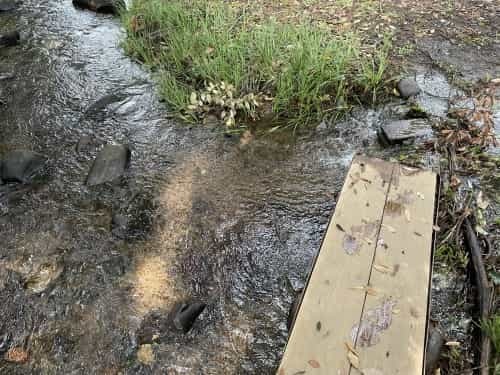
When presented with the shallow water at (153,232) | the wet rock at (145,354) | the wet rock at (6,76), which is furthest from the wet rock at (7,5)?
the wet rock at (145,354)

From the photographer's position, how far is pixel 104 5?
6859mm

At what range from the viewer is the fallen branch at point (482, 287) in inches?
96.3

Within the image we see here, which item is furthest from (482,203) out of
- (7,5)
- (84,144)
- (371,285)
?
(7,5)

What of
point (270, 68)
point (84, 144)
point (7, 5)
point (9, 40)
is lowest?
point (84, 144)

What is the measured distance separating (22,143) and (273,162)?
2.77 metres

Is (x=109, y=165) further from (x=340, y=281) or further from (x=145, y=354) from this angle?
(x=340, y=281)

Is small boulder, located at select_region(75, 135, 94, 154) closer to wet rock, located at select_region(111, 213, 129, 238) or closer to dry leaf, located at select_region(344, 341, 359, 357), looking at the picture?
wet rock, located at select_region(111, 213, 129, 238)

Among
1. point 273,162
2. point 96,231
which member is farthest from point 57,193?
point 273,162

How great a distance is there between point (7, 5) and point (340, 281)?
777cm

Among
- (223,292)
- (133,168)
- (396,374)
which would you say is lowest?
(223,292)

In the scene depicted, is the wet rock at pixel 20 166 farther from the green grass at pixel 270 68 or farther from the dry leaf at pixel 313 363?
the dry leaf at pixel 313 363

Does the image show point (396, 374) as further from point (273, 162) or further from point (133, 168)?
point (133, 168)

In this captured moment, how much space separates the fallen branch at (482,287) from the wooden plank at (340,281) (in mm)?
899

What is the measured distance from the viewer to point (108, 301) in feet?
10.1
